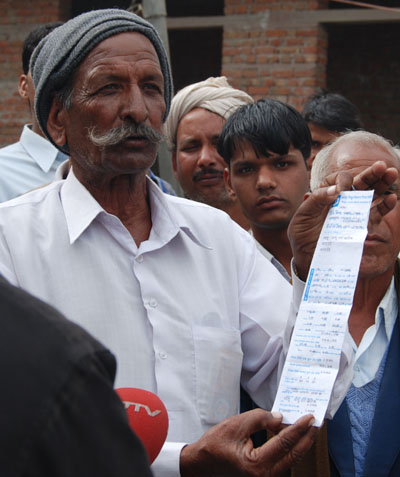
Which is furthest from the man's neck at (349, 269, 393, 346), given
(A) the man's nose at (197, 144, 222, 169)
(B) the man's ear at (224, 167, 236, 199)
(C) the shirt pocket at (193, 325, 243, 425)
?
(A) the man's nose at (197, 144, 222, 169)

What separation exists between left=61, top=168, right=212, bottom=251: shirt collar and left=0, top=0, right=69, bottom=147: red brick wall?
6.42 meters

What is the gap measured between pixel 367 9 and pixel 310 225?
21.5 ft

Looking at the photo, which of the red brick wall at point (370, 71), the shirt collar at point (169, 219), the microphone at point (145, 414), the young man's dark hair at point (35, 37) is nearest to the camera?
the microphone at point (145, 414)

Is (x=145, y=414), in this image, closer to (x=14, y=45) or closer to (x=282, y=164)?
(x=282, y=164)

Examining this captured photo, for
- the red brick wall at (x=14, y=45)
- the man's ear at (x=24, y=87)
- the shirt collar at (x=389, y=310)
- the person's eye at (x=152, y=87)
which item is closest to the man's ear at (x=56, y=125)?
the person's eye at (x=152, y=87)

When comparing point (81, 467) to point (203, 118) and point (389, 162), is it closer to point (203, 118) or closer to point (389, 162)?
point (389, 162)

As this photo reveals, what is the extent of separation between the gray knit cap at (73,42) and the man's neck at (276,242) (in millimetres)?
1079

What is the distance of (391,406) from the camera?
2039 mm

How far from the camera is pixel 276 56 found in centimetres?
740

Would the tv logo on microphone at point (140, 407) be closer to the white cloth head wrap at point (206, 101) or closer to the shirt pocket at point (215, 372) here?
the shirt pocket at point (215, 372)

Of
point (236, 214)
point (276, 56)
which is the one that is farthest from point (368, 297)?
point (276, 56)

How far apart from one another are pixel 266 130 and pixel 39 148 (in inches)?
45.6

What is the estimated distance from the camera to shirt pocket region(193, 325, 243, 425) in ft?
6.28

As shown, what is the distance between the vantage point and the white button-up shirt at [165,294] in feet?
6.13
